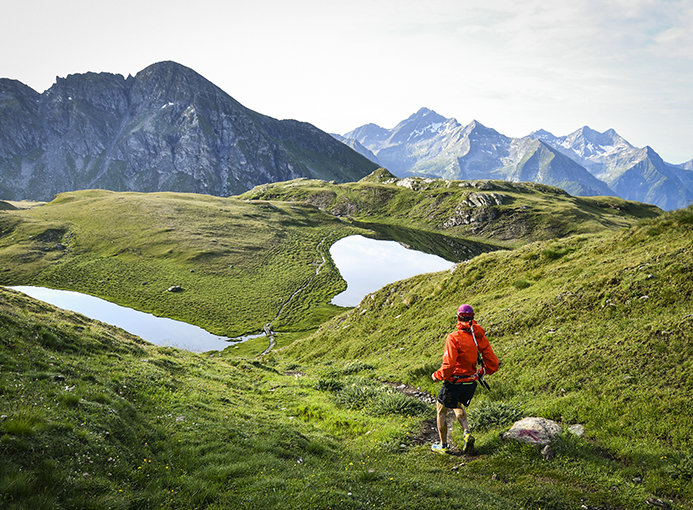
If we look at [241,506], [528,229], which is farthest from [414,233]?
[241,506]

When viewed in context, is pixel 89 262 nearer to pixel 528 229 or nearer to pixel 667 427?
pixel 667 427

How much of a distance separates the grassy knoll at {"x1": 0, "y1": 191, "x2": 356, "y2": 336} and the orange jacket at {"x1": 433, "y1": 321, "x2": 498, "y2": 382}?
204 ft

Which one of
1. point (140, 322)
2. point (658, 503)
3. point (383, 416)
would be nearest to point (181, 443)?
point (383, 416)

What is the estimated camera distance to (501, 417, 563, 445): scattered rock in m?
10.3

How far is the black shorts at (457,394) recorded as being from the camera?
Result: 35.6 ft

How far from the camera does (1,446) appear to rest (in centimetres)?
671

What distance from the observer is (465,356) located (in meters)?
10.7

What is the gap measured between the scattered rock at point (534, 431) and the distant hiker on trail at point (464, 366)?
1423 mm

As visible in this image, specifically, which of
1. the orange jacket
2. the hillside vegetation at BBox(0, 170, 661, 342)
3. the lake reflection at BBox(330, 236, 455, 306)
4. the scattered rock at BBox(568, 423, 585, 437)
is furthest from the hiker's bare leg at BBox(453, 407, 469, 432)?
the lake reflection at BBox(330, 236, 455, 306)

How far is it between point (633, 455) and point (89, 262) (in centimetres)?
12051

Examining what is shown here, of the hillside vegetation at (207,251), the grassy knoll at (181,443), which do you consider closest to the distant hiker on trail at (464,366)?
the grassy knoll at (181,443)

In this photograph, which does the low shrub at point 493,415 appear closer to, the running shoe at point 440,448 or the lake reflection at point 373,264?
the running shoe at point 440,448

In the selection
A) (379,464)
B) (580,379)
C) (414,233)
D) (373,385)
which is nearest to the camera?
(379,464)

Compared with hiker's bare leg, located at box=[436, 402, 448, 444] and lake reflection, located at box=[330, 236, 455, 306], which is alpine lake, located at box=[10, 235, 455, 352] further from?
A: hiker's bare leg, located at box=[436, 402, 448, 444]
